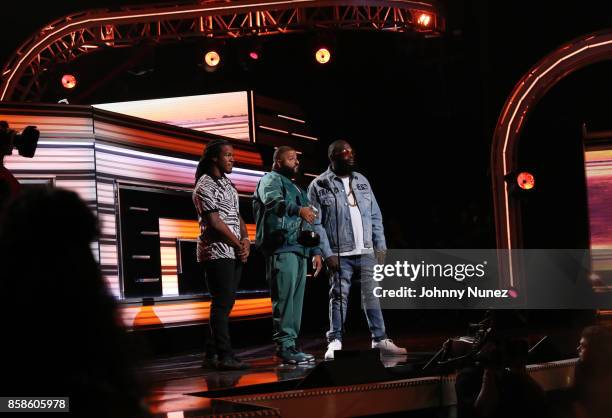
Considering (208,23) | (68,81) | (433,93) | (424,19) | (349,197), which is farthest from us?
(433,93)

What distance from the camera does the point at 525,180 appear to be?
33.4 feet

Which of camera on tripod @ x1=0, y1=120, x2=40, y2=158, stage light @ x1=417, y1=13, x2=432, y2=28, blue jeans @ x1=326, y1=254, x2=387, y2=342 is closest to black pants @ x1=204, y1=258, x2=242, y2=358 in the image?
blue jeans @ x1=326, y1=254, x2=387, y2=342

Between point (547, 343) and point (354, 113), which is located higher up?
point (354, 113)

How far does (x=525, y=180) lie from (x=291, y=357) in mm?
4946

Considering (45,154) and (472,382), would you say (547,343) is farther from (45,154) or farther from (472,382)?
(45,154)

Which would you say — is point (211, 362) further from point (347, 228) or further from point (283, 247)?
point (347, 228)

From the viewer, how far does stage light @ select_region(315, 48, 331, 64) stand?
13195 millimetres

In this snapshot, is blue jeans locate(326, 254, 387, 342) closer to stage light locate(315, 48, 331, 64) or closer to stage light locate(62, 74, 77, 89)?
stage light locate(315, 48, 331, 64)

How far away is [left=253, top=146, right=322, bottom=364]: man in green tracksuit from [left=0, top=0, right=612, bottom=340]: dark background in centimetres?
648

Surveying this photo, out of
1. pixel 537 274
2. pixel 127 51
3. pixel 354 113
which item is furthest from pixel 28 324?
pixel 127 51

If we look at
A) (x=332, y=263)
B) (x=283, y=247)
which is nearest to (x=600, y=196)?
(x=332, y=263)

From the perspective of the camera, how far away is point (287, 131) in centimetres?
1363

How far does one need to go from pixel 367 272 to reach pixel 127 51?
36.4ft

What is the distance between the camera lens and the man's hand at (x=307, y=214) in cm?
614
